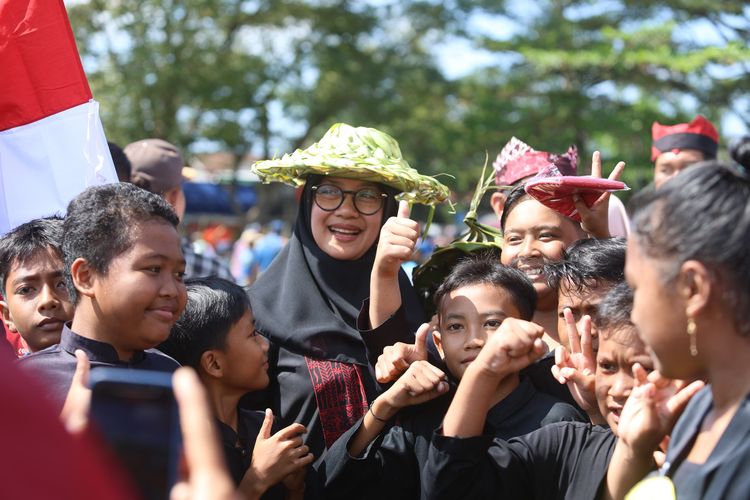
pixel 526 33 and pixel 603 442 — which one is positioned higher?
pixel 603 442

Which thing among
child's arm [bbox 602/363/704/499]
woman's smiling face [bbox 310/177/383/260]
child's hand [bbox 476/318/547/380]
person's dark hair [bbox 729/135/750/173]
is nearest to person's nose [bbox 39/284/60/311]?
woman's smiling face [bbox 310/177/383/260]

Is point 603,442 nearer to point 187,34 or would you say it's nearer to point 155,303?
point 155,303

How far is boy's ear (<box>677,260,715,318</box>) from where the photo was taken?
1894mm

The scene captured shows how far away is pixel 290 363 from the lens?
3.56 m

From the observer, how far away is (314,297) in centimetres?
377

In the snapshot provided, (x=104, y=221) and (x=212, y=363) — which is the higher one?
(x=104, y=221)

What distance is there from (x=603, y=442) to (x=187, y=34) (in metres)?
18.8

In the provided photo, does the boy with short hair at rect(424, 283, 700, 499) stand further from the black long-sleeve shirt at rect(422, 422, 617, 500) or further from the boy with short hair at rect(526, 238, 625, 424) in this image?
the boy with short hair at rect(526, 238, 625, 424)

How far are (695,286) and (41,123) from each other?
3.23m

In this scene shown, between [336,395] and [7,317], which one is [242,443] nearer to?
[336,395]

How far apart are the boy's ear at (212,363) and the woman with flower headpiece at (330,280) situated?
0.85ft

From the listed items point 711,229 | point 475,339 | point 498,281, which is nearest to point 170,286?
point 475,339

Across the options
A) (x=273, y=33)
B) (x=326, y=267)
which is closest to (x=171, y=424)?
(x=326, y=267)

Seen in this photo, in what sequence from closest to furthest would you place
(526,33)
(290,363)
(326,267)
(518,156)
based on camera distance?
(290,363)
(326,267)
(518,156)
(526,33)
